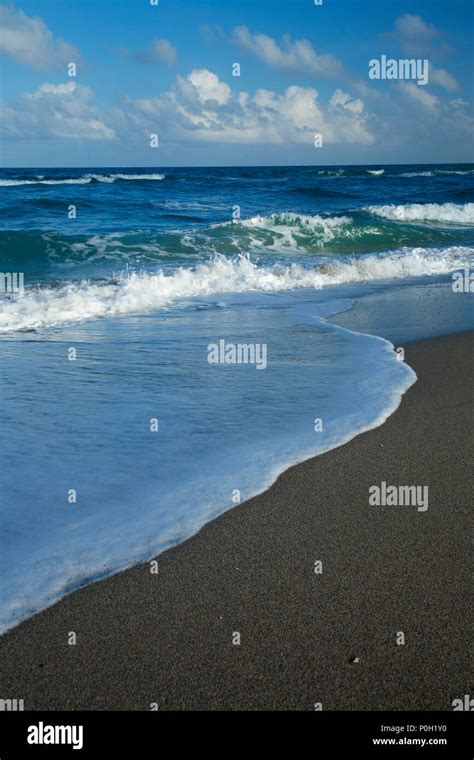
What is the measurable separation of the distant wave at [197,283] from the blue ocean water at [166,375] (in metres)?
0.05

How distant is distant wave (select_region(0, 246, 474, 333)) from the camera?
10.8 m

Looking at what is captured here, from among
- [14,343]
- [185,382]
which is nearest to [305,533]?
[185,382]

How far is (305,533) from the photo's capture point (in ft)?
12.4

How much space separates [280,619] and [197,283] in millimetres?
11206

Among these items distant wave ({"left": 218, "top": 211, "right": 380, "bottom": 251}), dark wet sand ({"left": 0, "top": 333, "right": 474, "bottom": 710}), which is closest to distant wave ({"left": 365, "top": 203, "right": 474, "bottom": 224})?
distant wave ({"left": 218, "top": 211, "right": 380, "bottom": 251})

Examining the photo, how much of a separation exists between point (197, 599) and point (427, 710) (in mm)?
1092

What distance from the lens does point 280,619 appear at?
3.02m

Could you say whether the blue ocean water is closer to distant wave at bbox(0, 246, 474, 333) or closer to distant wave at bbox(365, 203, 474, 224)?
distant wave at bbox(0, 246, 474, 333)

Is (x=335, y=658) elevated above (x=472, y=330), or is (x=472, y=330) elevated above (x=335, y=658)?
(x=472, y=330)

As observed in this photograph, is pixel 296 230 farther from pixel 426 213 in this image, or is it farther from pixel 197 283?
pixel 426 213

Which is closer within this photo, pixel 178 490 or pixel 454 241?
pixel 178 490

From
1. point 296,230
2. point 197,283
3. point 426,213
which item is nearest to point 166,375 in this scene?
point 197,283

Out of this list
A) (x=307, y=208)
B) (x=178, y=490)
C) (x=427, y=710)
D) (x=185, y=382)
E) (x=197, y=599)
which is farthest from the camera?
(x=307, y=208)

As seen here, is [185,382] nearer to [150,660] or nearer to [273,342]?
[273,342]
